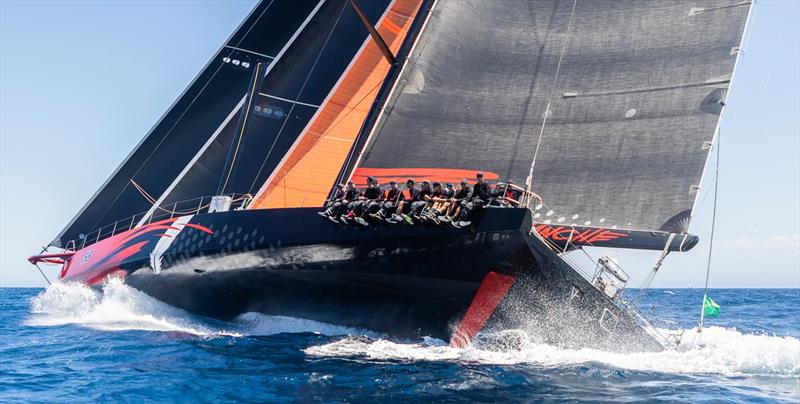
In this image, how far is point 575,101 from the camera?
1234 centimetres

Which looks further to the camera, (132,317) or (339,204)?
(132,317)

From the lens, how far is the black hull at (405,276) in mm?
10430

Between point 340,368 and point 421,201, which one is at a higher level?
point 421,201

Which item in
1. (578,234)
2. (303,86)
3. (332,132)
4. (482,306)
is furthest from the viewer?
(303,86)

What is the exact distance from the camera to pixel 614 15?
12.6 m

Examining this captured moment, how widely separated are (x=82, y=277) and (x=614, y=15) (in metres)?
14.0

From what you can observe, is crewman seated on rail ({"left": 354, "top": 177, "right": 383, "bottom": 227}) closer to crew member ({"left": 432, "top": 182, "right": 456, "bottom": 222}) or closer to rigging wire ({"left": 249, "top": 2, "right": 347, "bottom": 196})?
crew member ({"left": 432, "top": 182, "right": 456, "bottom": 222})

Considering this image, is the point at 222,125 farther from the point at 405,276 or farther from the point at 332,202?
the point at 405,276

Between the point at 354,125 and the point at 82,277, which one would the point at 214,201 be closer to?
the point at 354,125

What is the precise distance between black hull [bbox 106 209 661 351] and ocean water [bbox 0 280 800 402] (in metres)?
0.31

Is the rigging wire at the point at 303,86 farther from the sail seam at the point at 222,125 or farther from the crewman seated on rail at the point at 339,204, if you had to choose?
the crewman seated on rail at the point at 339,204

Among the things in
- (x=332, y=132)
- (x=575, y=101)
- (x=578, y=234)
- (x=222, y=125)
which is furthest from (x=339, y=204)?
(x=222, y=125)

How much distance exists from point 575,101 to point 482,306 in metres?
3.99

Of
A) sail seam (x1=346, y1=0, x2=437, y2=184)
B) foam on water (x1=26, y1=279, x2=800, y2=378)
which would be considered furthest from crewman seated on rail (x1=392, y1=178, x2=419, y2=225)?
sail seam (x1=346, y1=0, x2=437, y2=184)
